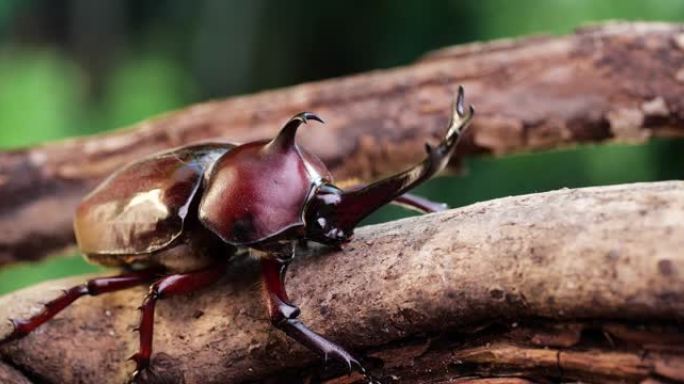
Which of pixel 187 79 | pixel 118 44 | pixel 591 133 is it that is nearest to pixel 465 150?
pixel 591 133

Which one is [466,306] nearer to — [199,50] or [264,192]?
[264,192]

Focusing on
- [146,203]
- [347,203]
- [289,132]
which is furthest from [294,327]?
[146,203]

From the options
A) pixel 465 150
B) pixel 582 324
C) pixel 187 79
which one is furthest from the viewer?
pixel 187 79

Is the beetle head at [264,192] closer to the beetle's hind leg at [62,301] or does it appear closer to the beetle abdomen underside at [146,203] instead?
the beetle abdomen underside at [146,203]

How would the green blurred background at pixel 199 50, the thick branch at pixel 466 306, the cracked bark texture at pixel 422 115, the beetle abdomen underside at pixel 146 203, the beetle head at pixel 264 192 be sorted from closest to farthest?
the thick branch at pixel 466 306 < the beetle head at pixel 264 192 < the beetle abdomen underside at pixel 146 203 < the cracked bark texture at pixel 422 115 < the green blurred background at pixel 199 50

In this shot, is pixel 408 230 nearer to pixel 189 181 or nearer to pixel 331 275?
pixel 331 275

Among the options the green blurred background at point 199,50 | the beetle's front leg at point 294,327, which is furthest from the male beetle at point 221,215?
the green blurred background at point 199,50
